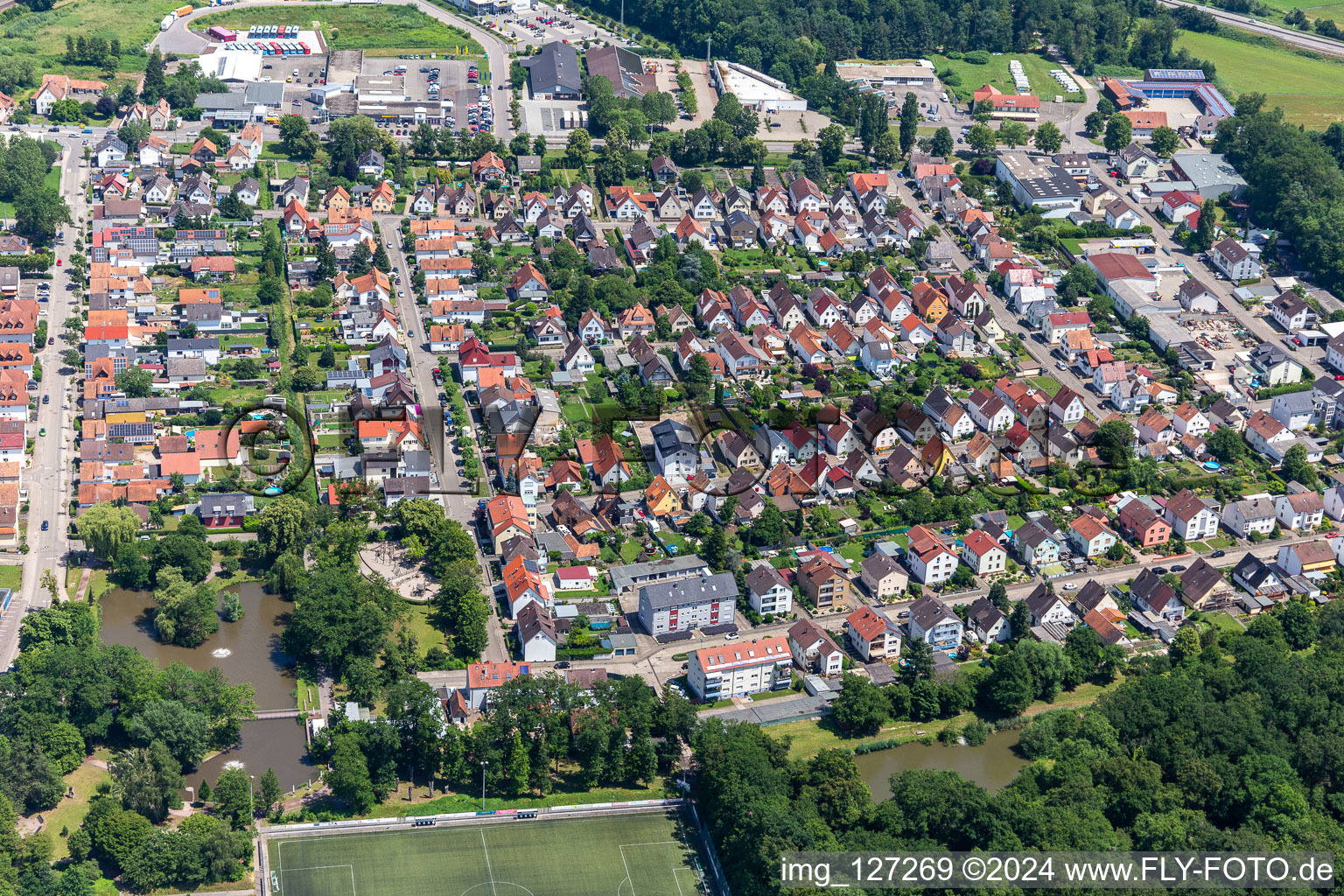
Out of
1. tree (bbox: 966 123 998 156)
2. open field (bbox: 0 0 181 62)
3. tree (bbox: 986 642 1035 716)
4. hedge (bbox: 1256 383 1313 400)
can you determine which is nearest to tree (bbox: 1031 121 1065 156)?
tree (bbox: 966 123 998 156)

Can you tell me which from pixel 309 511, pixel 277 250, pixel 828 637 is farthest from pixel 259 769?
pixel 277 250

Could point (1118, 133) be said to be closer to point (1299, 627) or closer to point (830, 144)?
point (830, 144)

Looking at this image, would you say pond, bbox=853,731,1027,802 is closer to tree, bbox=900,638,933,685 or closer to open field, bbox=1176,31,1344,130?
tree, bbox=900,638,933,685

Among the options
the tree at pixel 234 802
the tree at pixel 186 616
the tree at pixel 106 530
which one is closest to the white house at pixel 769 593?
the tree at pixel 186 616

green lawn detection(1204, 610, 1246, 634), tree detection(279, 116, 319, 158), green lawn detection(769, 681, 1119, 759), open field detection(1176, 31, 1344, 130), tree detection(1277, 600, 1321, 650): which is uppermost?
open field detection(1176, 31, 1344, 130)

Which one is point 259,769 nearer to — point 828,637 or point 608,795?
point 608,795
